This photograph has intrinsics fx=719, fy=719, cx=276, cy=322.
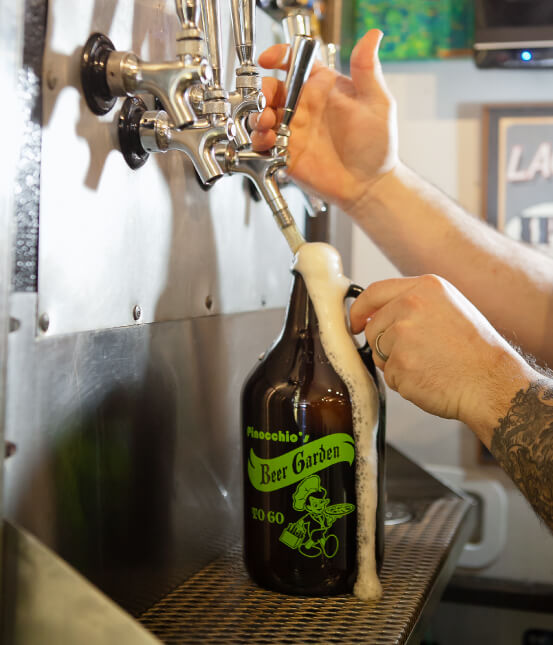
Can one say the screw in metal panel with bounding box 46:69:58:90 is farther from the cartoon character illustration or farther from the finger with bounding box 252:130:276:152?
the cartoon character illustration

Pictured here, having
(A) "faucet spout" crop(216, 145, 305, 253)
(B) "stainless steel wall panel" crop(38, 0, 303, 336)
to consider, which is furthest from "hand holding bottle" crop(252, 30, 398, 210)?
(A) "faucet spout" crop(216, 145, 305, 253)

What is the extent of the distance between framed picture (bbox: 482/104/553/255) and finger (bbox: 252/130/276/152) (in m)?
1.02

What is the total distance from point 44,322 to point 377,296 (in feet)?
1.01

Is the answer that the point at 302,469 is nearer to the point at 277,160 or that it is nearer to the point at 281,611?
the point at 281,611

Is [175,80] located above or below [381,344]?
above

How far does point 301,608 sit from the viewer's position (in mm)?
606

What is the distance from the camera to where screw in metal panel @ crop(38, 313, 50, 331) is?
50cm

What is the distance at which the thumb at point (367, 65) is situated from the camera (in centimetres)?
82

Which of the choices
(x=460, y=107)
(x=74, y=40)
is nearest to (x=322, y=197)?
(x=74, y=40)

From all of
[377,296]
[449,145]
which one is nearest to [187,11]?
[377,296]

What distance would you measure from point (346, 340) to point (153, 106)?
0.91 ft

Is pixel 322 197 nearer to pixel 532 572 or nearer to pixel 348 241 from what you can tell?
pixel 348 241

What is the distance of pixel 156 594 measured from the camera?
0.65 meters

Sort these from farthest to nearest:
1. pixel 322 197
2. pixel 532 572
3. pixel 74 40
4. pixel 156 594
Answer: pixel 532 572 < pixel 322 197 < pixel 156 594 < pixel 74 40
